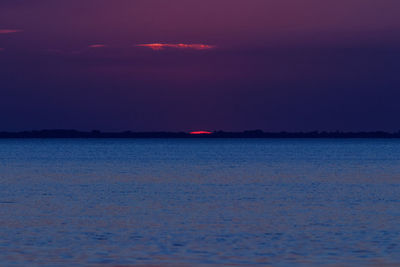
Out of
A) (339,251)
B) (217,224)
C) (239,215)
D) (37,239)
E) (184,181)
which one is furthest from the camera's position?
(184,181)

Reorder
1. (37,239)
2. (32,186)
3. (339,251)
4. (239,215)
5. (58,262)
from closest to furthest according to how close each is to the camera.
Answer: (58,262) → (339,251) → (37,239) → (239,215) → (32,186)

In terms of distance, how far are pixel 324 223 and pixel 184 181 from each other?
30174mm

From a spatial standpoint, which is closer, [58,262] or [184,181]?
[58,262]

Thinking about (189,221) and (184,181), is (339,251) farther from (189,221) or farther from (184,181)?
(184,181)

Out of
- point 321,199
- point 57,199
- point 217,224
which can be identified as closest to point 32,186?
point 57,199

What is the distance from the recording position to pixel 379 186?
55.1 m

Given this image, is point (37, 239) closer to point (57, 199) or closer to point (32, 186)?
point (57, 199)

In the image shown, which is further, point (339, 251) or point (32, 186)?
point (32, 186)

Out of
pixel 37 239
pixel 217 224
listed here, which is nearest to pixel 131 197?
pixel 217 224

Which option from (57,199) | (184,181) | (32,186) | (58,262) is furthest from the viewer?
(184,181)

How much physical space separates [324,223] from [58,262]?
1316 cm

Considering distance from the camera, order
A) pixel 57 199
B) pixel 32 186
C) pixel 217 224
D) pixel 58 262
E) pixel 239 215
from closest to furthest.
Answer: pixel 58 262
pixel 217 224
pixel 239 215
pixel 57 199
pixel 32 186

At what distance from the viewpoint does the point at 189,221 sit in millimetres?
32375

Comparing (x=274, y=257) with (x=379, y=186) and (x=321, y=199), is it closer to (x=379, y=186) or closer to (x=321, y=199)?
(x=321, y=199)
